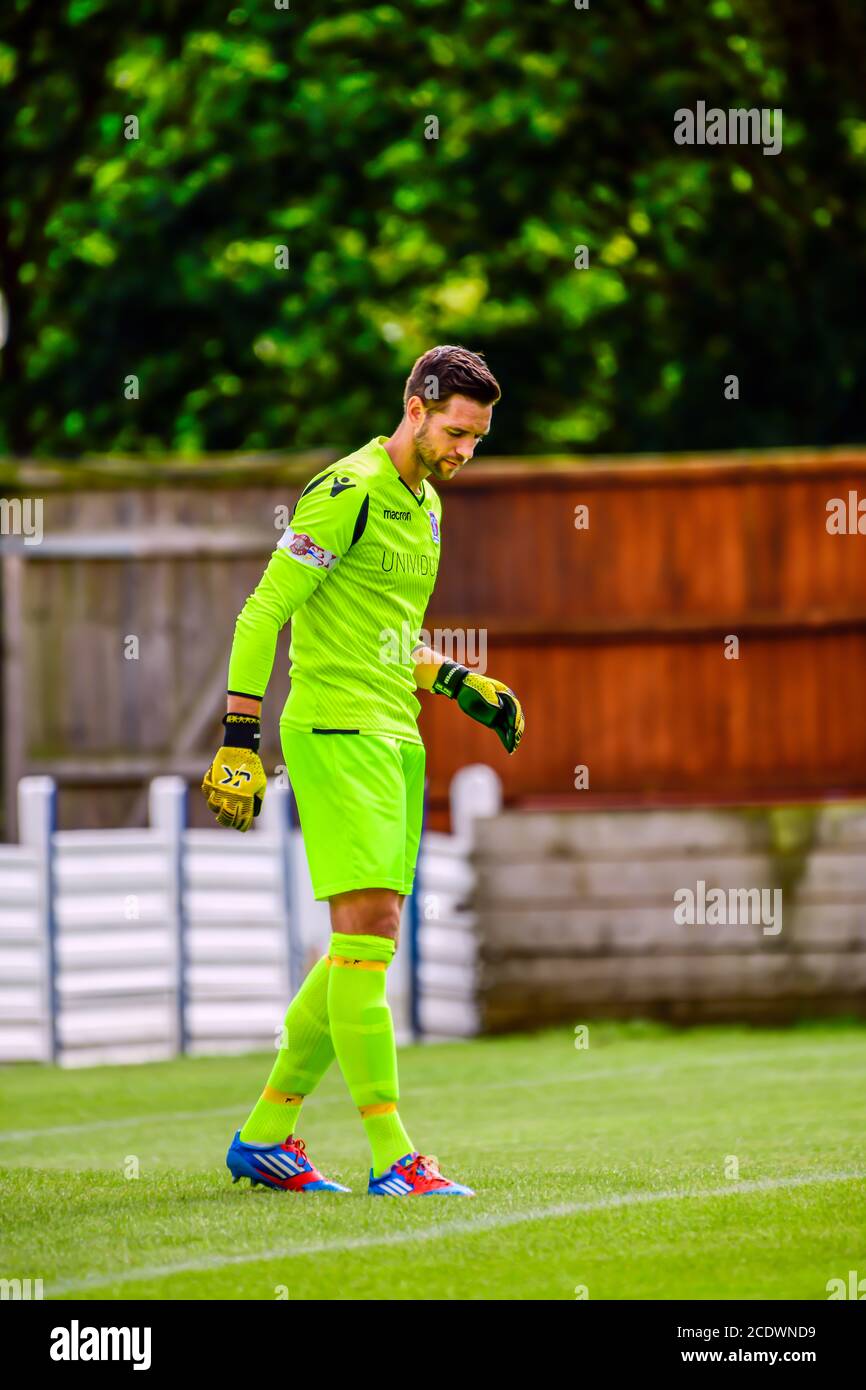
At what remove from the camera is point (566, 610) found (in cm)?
1647

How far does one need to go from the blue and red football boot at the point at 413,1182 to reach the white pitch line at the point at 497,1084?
282 centimetres

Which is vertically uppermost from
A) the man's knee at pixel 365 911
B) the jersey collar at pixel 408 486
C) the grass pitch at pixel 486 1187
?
the jersey collar at pixel 408 486

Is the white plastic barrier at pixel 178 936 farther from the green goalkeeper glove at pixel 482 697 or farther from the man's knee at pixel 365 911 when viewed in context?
the man's knee at pixel 365 911

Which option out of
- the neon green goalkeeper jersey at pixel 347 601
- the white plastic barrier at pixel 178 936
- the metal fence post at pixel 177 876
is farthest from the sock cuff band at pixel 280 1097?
the metal fence post at pixel 177 876

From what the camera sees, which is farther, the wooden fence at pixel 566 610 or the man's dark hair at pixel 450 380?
the wooden fence at pixel 566 610

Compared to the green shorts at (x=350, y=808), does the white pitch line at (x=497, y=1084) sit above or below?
below

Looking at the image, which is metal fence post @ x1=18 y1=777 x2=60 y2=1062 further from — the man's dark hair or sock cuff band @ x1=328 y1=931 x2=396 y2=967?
the man's dark hair

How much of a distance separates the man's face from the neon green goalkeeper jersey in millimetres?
125

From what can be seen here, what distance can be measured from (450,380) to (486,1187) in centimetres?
224

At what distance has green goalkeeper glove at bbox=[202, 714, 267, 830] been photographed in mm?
6023

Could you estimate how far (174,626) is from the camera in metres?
16.8

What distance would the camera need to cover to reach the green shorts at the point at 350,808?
6.18 metres
